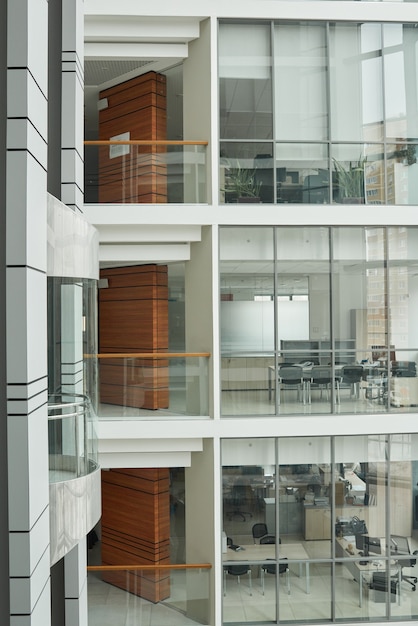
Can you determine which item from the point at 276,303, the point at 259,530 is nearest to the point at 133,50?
the point at 276,303

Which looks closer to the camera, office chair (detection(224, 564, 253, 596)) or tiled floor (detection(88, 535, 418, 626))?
tiled floor (detection(88, 535, 418, 626))

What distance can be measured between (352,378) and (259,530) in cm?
297

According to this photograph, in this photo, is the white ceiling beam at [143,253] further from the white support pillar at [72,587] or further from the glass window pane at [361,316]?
the white support pillar at [72,587]

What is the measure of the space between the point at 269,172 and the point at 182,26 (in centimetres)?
287

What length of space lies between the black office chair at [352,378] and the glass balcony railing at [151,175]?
12.2ft

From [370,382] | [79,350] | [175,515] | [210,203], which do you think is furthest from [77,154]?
[175,515]

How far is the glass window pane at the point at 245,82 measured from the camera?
1202 centimetres

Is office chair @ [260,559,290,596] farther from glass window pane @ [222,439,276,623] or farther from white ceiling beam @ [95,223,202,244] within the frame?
white ceiling beam @ [95,223,202,244]

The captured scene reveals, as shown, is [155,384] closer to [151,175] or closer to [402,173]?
[151,175]

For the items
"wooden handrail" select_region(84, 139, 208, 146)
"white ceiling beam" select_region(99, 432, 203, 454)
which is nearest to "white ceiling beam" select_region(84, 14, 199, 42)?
"wooden handrail" select_region(84, 139, 208, 146)

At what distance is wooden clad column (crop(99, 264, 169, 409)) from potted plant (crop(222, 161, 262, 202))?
2343 millimetres

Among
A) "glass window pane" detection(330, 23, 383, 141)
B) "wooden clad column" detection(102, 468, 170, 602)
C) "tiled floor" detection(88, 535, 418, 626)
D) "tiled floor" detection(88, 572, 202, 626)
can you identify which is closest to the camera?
"tiled floor" detection(88, 572, 202, 626)

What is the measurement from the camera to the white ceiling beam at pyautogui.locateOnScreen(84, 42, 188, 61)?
40.0ft

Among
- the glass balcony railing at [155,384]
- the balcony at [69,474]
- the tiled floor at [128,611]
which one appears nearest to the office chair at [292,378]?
the glass balcony railing at [155,384]
